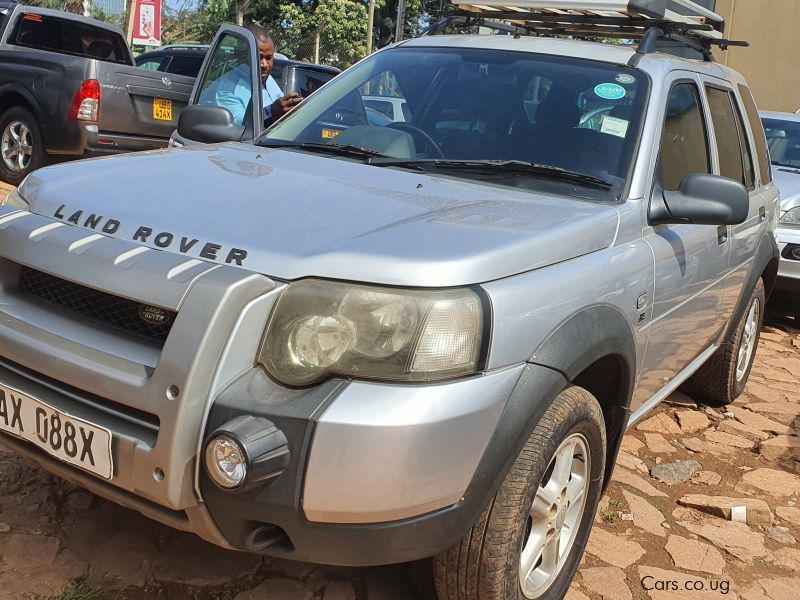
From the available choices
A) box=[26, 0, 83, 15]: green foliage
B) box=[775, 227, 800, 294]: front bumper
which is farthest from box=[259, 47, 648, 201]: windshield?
box=[26, 0, 83, 15]: green foliage

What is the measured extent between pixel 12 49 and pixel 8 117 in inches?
27.1

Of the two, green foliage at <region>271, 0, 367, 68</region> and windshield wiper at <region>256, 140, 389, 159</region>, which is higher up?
windshield wiper at <region>256, 140, 389, 159</region>

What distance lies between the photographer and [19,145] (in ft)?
27.3

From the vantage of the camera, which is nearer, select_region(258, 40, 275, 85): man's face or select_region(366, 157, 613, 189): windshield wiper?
select_region(366, 157, 613, 189): windshield wiper

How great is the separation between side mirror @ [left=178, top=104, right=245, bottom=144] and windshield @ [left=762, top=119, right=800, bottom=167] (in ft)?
21.3

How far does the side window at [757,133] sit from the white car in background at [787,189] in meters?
1.99

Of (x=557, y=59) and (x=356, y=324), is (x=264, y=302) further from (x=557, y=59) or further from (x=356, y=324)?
(x=557, y=59)

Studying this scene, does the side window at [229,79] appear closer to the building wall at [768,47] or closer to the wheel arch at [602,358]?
the wheel arch at [602,358]

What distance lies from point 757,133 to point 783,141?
459cm

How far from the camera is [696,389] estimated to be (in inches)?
194

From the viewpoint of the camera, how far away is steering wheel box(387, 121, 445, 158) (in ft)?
10.3

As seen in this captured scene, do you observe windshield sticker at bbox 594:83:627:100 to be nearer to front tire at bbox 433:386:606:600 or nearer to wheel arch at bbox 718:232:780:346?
front tire at bbox 433:386:606:600

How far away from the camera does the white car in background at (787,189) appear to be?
686 cm

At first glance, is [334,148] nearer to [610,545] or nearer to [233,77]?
[610,545]
